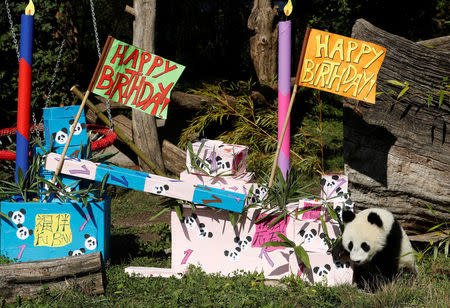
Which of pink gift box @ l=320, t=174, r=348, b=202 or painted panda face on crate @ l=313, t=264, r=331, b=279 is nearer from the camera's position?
painted panda face on crate @ l=313, t=264, r=331, b=279

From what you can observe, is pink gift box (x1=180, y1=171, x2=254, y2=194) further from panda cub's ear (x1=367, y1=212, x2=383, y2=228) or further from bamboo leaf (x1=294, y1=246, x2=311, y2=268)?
panda cub's ear (x1=367, y1=212, x2=383, y2=228)

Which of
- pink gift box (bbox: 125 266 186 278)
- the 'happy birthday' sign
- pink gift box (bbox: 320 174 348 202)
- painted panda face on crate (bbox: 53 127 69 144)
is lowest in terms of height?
pink gift box (bbox: 125 266 186 278)

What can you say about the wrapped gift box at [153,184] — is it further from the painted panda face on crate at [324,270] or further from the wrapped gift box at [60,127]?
the painted panda face on crate at [324,270]

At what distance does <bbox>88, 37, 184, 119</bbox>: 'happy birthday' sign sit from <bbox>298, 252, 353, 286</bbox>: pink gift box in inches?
68.9

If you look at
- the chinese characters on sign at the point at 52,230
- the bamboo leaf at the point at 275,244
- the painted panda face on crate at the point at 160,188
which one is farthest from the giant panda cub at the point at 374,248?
the chinese characters on sign at the point at 52,230

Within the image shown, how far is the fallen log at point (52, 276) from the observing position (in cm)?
364

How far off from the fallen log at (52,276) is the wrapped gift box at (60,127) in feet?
4.13

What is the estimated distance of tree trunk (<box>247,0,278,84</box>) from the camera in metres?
7.90

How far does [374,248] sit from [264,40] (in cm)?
497

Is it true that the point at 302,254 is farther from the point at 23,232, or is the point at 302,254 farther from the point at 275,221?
the point at 23,232

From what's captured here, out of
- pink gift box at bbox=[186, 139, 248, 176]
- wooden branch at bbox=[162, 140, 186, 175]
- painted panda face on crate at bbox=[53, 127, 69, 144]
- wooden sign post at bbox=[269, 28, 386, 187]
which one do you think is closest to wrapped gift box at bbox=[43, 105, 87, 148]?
painted panda face on crate at bbox=[53, 127, 69, 144]

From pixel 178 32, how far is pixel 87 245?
6966 mm

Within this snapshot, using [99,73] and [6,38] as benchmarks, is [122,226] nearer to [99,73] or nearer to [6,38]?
[99,73]

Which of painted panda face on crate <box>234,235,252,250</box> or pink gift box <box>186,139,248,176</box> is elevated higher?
pink gift box <box>186,139,248,176</box>
